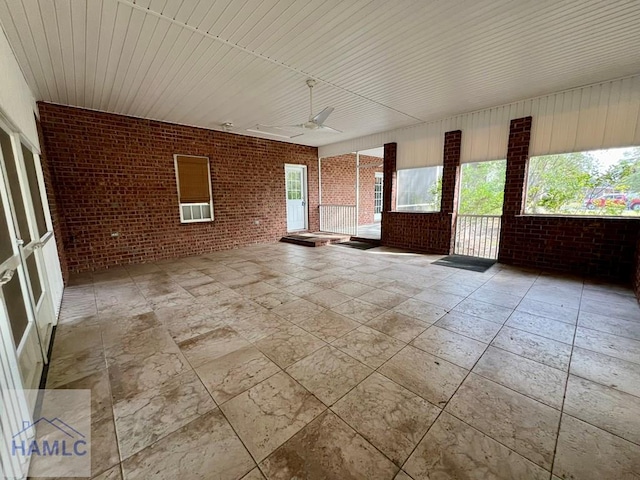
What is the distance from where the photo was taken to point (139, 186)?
17.6 ft

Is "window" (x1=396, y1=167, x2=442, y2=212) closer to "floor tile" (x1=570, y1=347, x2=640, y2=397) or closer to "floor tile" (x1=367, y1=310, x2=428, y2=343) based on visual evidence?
"floor tile" (x1=367, y1=310, x2=428, y2=343)

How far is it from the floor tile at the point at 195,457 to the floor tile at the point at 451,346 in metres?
1.60

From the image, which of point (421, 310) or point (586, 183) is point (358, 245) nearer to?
point (421, 310)

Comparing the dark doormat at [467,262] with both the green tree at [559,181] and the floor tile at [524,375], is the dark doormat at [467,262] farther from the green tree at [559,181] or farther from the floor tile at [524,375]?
the floor tile at [524,375]

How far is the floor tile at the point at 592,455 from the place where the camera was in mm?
1237

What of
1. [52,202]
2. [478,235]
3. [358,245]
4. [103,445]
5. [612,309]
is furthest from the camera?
[358,245]

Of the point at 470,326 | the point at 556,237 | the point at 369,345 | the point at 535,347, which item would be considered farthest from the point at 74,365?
the point at 556,237

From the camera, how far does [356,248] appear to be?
659 centimetres

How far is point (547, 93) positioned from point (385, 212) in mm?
3663

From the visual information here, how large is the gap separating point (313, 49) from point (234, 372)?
10.9 ft

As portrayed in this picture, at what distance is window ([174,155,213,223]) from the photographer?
5.88 meters

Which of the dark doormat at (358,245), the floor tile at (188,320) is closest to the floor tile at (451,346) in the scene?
the floor tile at (188,320)

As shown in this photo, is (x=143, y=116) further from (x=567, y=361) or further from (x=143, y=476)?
(x=567, y=361)

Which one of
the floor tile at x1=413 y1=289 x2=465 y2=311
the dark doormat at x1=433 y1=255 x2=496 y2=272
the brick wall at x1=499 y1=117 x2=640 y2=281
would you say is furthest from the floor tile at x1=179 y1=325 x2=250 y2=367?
the brick wall at x1=499 y1=117 x2=640 y2=281
